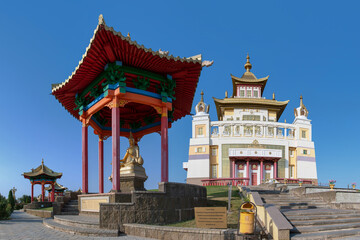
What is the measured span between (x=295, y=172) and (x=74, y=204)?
36.5m

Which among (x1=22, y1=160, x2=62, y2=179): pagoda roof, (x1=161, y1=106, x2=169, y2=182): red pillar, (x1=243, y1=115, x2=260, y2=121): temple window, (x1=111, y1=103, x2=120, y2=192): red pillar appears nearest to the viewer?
(x1=111, y1=103, x2=120, y2=192): red pillar

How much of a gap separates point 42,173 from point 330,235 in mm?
36825

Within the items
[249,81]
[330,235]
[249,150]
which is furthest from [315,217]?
[249,81]

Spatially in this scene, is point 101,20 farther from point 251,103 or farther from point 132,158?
point 251,103

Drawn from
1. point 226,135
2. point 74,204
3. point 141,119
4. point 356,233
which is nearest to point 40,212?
point 74,204

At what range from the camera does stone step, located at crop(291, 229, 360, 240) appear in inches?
324

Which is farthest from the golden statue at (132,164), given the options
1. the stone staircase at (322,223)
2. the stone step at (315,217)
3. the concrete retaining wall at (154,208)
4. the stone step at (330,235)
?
the stone step at (330,235)

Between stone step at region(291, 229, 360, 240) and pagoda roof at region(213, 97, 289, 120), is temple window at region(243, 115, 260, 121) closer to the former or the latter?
pagoda roof at region(213, 97, 289, 120)

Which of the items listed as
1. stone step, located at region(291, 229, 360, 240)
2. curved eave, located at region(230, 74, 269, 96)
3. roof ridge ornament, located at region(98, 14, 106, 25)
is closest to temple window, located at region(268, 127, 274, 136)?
curved eave, located at region(230, 74, 269, 96)

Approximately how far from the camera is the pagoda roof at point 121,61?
35.5 feet

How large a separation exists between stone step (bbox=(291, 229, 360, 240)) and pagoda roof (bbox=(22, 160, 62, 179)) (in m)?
36.5

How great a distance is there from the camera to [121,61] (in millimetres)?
12180

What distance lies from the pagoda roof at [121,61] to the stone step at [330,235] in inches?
296

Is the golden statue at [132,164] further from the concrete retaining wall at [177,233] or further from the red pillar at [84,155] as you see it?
the concrete retaining wall at [177,233]
